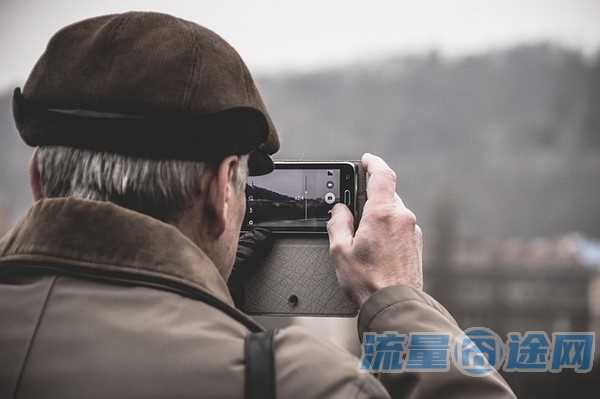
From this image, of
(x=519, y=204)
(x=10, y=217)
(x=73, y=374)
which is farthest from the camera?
(x=519, y=204)

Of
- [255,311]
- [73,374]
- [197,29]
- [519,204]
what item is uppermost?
[197,29]

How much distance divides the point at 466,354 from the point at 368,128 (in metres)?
72.4

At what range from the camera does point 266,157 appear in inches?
55.7

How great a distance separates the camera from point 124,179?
3.70 ft

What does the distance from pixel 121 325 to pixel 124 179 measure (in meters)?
0.22

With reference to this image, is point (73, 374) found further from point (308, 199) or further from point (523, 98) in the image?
point (523, 98)

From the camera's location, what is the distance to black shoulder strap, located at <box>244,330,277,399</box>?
1.04 meters

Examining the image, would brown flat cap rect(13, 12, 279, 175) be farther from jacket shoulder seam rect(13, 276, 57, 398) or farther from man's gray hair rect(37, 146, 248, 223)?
jacket shoulder seam rect(13, 276, 57, 398)

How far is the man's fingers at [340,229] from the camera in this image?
1523 millimetres

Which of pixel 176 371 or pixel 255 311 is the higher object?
pixel 176 371

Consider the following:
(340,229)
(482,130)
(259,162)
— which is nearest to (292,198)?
(340,229)

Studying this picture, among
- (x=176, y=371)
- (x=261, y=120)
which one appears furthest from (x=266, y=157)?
(x=176, y=371)

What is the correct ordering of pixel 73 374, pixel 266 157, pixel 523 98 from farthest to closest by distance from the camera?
pixel 523 98 → pixel 266 157 → pixel 73 374

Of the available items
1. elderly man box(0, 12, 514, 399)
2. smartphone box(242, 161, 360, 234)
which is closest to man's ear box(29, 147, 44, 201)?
elderly man box(0, 12, 514, 399)
